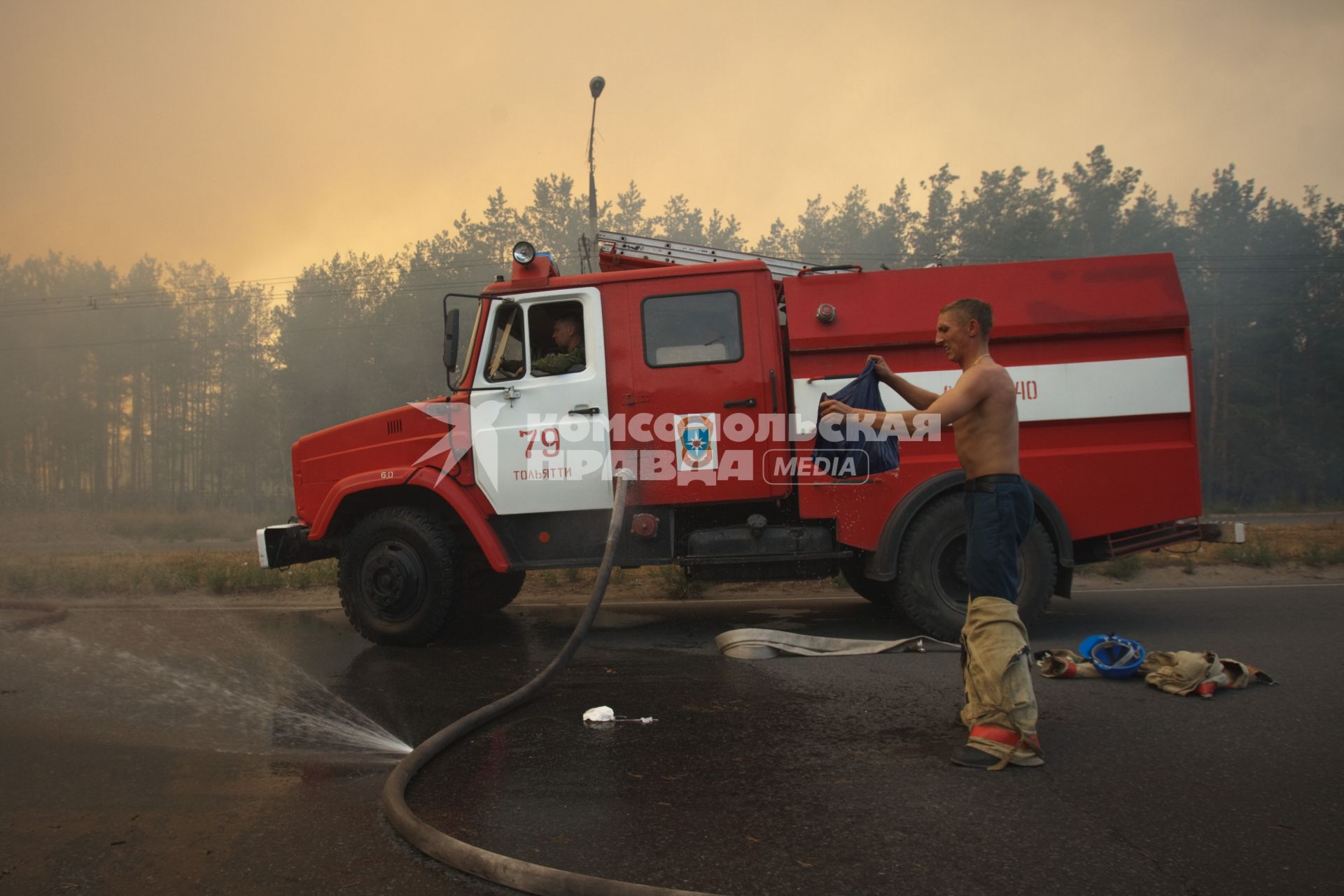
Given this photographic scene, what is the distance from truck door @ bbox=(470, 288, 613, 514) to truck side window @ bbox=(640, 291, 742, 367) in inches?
16.4

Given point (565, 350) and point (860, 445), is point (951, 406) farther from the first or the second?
point (565, 350)

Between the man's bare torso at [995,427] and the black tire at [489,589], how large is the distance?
450 centimetres

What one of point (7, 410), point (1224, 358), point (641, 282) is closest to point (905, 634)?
point (641, 282)

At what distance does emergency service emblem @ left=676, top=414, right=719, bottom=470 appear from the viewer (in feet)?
21.5

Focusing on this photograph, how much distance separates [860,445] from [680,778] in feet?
9.90

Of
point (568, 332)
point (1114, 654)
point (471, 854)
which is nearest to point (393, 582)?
point (568, 332)

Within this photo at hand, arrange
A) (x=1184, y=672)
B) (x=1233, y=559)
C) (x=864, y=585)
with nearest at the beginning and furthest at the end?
(x=1184, y=672) < (x=864, y=585) < (x=1233, y=559)

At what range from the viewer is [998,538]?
3.91 m

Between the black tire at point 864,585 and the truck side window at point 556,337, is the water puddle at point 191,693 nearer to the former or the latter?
the truck side window at point 556,337

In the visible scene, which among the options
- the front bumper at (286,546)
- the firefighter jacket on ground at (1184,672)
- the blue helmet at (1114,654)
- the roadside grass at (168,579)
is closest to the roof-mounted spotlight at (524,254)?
the front bumper at (286,546)

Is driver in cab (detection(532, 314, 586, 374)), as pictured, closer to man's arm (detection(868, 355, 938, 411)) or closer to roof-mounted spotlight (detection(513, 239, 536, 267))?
roof-mounted spotlight (detection(513, 239, 536, 267))

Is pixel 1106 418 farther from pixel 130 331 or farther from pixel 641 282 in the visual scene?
pixel 130 331

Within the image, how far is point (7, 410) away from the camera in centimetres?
4762

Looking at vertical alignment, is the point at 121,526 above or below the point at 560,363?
below
